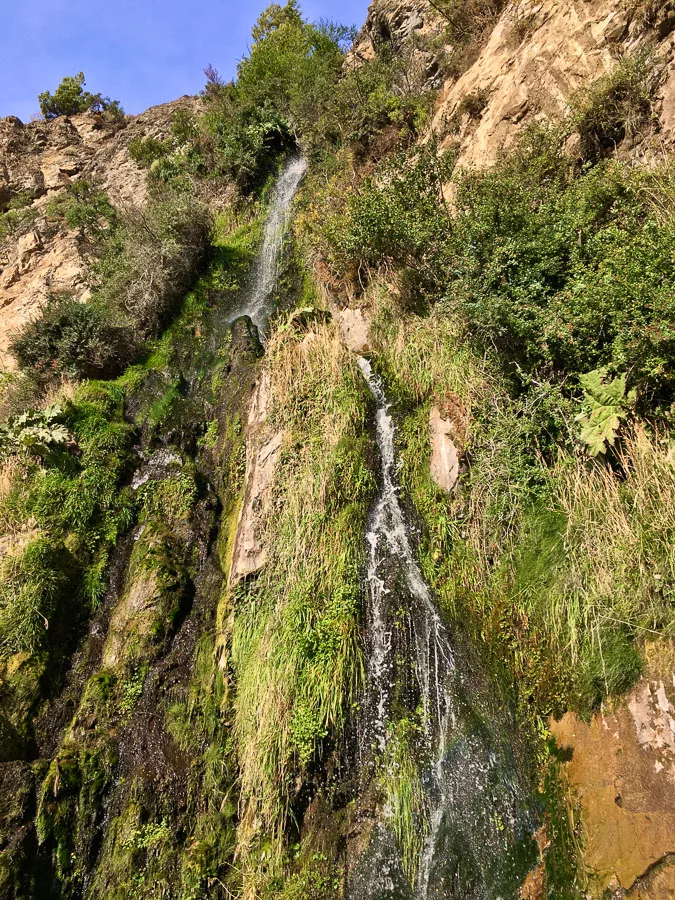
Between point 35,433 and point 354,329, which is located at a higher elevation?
point 354,329

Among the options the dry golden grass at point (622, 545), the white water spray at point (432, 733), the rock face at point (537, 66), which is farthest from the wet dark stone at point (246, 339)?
the dry golden grass at point (622, 545)

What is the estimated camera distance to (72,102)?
23438 millimetres

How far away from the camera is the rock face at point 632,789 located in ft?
10.3

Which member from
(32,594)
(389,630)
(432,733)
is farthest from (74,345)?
(432,733)

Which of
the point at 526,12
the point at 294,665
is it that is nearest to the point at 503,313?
the point at 294,665

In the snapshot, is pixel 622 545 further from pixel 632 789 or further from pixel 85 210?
pixel 85 210

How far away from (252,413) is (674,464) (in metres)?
5.71

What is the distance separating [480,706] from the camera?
14.4 feet

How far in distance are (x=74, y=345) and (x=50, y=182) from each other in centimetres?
1363

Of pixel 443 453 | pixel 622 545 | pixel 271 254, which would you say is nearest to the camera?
pixel 622 545

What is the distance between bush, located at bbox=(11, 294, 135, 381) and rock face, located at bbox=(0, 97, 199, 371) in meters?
1.52

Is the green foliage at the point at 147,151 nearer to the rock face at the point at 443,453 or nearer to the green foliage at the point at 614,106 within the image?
the green foliage at the point at 614,106

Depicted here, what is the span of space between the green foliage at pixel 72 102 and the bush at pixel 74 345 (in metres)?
19.3

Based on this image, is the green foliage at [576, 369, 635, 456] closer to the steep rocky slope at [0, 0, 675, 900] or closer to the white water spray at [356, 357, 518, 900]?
the steep rocky slope at [0, 0, 675, 900]
